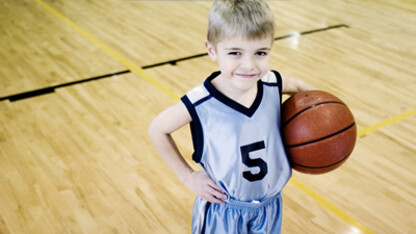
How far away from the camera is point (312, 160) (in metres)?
1.64

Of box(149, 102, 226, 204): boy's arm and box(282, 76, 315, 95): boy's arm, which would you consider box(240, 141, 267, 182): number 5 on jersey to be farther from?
box(282, 76, 315, 95): boy's arm

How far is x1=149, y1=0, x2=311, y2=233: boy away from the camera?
1.33 m

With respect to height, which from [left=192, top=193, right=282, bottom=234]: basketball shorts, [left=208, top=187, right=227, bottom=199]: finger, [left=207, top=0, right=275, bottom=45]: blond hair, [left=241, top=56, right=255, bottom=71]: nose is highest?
[left=207, top=0, right=275, bottom=45]: blond hair

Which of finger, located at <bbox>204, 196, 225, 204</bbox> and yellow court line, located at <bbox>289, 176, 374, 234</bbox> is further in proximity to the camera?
yellow court line, located at <bbox>289, 176, 374, 234</bbox>

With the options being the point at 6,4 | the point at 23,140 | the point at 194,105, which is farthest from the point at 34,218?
the point at 6,4

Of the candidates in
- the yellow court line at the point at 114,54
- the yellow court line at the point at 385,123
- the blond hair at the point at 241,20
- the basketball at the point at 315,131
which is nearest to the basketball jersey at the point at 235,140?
the basketball at the point at 315,131

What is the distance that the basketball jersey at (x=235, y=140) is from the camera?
1452 millimetres

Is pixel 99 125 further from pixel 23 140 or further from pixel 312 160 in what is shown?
pixel 312 160

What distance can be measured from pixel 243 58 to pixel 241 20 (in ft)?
0.41

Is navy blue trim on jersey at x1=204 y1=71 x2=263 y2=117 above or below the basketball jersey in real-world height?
above

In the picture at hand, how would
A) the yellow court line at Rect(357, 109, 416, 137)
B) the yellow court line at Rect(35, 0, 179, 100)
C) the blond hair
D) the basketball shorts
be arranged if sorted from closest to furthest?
the blond hair < the basketball shorts < the yellow court line at Rect(357, 109, 416, 137) < the yellow court line at Rect(35, 0, 179, 100)

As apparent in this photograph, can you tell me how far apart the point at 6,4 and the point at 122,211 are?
5.32 metres

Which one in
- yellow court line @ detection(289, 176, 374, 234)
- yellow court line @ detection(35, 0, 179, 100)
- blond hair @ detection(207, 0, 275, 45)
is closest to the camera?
blond hair @ detection(207, 0, 275, 45)

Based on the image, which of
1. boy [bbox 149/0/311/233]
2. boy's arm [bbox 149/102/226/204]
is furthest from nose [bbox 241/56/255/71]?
boy's arm [bbox 149/102/226/204]
